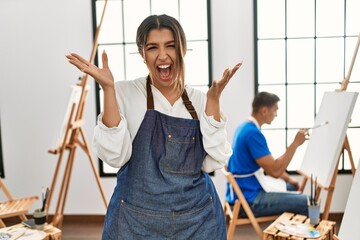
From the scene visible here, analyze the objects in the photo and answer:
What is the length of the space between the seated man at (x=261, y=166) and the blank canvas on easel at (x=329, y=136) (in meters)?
0.12

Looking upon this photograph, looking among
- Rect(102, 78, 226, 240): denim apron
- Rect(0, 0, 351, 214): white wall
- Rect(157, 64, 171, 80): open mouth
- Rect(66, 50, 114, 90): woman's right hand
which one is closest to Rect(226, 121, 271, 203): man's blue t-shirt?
Rect(0, 0, 351, 214): white wall

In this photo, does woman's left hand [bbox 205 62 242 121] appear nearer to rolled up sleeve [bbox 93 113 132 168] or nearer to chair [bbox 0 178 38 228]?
rolled up sleeve [bbox 93 113 132 168]

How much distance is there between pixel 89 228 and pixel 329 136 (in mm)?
2206

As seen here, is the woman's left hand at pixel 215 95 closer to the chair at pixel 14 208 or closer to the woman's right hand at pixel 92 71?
the woman's right hand at pixel 92 71

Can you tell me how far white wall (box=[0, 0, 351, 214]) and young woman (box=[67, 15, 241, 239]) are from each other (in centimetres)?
251

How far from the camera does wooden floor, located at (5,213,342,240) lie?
3.85m

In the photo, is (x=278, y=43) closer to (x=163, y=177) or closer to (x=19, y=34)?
(x=19, y=34)

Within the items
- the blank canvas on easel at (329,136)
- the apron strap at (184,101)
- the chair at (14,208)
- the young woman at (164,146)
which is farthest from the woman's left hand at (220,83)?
the chair at (14,208)

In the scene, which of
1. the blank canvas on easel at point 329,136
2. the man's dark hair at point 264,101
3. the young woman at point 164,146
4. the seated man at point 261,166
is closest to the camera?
the young woman at point 164,146

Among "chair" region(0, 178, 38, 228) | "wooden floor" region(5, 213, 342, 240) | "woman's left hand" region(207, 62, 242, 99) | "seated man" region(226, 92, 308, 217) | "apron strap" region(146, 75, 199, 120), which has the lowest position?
"wooden floor" region(5, 213, 342, 240)

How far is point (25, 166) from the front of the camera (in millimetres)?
4234

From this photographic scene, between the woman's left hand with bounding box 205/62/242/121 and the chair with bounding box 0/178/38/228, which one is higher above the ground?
the woman's left hand with bounding box 205/62/242/121

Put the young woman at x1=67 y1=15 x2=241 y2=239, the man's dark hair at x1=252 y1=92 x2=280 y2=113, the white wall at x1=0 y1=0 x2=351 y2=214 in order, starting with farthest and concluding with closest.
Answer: the white wall at x1=0 y1=0 x2=351 y2=214
the man's dark hair at x1=252 y1=92 x2=280 y2=113
the young woman at x1=67 y1=15 x2=241 y2=239

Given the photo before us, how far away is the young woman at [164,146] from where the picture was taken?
147 centimetres
